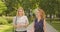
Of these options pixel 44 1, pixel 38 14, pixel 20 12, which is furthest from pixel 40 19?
pixel 44 1

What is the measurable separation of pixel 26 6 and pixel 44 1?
230 cm

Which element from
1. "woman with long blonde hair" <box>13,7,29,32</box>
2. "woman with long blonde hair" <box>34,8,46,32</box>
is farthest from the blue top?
"woman with long blonde hair" <box>13,7,29,32</box>

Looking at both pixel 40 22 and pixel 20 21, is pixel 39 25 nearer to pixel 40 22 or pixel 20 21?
pixel 40 22

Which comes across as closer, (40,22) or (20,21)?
(40,22)

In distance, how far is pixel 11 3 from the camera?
78.0 ft

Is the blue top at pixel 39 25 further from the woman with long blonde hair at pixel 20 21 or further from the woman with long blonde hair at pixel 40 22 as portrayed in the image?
the woman with long blonde hair at pixel 20 21

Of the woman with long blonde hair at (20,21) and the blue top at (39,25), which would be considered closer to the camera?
the blue top at (39,25)

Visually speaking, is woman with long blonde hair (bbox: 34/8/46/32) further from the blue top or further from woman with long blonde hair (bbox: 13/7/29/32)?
woman with long blonde hair (bbox: 13/7/29/32)

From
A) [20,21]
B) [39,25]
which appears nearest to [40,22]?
[39,25]

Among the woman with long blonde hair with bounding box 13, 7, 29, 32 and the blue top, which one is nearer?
the blue top

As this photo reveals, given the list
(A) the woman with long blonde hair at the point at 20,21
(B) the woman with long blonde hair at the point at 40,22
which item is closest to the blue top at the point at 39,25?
(B) the woman with long blonde hair at the point at 40,22

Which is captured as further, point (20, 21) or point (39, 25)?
point (20, 21)

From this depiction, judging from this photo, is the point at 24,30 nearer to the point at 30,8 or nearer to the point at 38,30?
the point at 38,30

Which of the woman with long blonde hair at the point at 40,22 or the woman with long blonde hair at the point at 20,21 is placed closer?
the woman with long blonde hair at the point at 40,22
